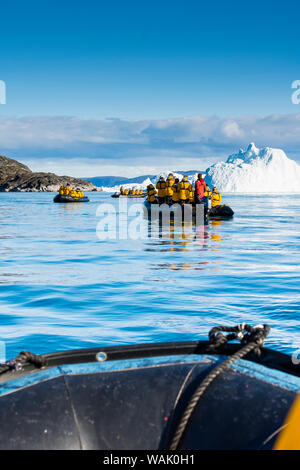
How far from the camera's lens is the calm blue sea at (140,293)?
5.33 m

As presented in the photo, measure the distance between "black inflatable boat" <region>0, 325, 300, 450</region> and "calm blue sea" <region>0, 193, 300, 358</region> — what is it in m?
2.71

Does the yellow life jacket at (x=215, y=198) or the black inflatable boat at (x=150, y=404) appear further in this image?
the yellow life jacket at (x=215, y=198)

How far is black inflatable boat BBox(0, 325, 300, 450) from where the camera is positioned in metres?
1.85

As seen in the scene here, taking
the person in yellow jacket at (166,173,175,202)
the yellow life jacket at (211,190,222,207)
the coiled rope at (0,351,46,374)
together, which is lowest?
the coiled rope at (0,351,46,374)

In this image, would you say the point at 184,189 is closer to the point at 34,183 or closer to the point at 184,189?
the point at 184,189

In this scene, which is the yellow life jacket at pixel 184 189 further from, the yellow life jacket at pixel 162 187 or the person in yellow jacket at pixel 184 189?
the yellow life jacket at pixel 162 187

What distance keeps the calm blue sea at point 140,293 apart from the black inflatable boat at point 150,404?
8.90 ft

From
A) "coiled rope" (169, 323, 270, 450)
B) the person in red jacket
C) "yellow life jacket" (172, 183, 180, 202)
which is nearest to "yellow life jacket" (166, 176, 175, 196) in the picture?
"yellow life jacket" (172, 183, 180, 202)

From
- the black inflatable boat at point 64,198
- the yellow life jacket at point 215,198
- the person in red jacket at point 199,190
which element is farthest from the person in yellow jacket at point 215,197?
the black inflatable boat at point 64,198

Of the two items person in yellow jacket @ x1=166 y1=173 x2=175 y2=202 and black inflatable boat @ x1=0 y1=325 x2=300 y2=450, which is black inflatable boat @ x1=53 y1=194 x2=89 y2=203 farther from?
black inflatable boat @ x1=0 y1=325 x2=300 y2=450

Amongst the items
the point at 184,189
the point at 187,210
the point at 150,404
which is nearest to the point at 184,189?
the point at 184,189

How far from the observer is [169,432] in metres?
1.93

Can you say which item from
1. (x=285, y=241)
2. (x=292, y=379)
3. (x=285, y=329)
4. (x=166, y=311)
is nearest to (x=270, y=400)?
(x=292, y=379)

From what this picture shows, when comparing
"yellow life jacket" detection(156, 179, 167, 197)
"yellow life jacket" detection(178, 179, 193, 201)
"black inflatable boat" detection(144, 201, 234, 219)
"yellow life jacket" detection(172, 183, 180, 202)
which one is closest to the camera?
"black inflatable boat" detection(144, 201, 234, 219)
